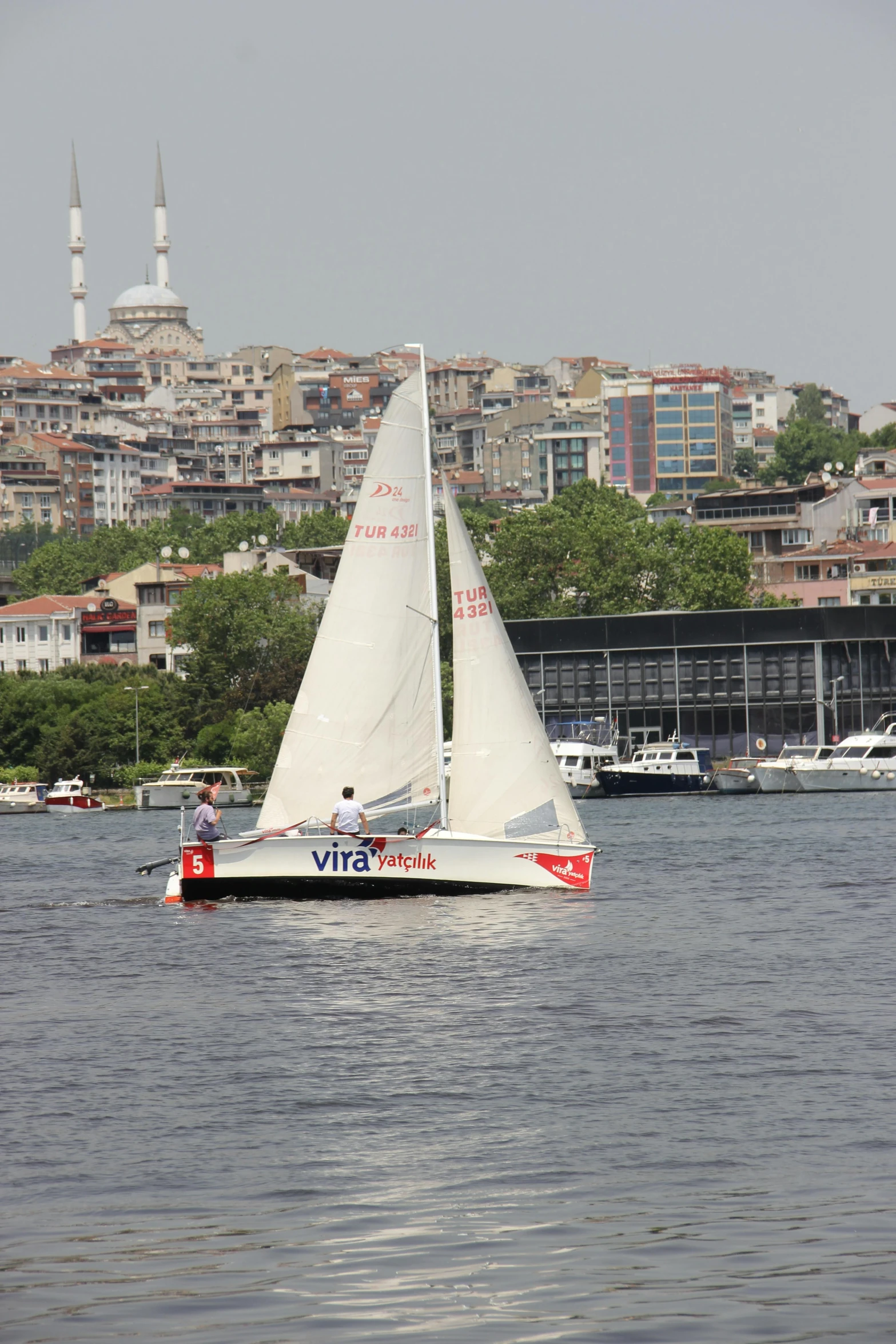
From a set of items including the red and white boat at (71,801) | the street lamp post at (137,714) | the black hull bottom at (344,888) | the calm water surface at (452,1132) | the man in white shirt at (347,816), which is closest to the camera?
the calm water surface at (452,1132)

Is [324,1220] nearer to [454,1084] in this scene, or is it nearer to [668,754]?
[454,1084]

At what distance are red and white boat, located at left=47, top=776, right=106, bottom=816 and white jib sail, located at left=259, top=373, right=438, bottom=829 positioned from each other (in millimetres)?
67726

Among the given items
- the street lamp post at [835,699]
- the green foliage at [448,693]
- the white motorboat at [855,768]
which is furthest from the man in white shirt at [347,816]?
the street lamp post at [835,699]

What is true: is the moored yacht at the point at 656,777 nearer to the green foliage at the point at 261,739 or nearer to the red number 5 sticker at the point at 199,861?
the green foliage at the point at 261,739

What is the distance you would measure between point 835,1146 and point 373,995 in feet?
30.8

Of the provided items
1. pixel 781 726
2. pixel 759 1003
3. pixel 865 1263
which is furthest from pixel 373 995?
pixel 781 726

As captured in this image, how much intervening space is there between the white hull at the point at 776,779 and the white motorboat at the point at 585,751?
7.28m

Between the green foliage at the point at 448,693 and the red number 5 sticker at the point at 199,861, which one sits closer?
the red number 5 sticker at the point at 199,861

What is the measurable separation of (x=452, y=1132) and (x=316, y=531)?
6398 inches

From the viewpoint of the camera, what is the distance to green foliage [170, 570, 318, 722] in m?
116

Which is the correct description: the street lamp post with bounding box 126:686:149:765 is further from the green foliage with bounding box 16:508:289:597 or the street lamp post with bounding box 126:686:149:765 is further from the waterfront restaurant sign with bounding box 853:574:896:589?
the green foliage with bounding box 16:508:289:597

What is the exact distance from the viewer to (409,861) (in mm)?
31250

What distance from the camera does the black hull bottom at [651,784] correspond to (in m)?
92.2

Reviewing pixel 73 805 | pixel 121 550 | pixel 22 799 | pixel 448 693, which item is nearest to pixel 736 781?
pixel 448 693
